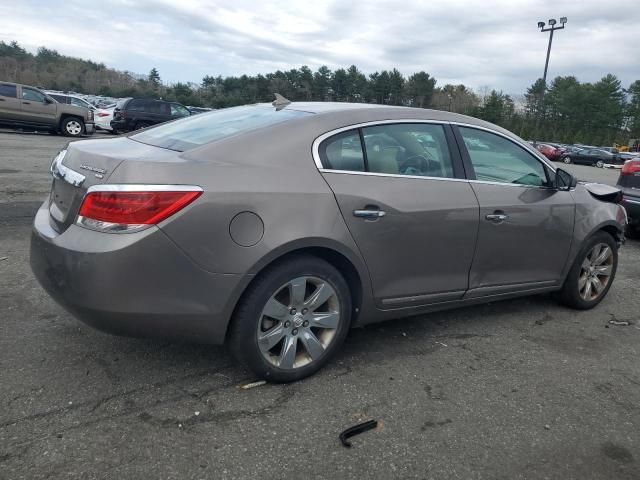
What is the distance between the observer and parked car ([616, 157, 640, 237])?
766cm

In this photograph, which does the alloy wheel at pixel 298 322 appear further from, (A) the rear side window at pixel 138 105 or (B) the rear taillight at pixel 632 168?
(A) the rear side window at pixel 138 105

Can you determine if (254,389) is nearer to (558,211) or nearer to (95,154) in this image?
(95,154)

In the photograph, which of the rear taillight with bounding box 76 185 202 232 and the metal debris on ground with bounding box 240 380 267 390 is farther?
the metal debris on ground with bounding box 240 380 267 390

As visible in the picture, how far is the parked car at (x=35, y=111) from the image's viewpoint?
1883cm

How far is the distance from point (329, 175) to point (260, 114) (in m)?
0.82

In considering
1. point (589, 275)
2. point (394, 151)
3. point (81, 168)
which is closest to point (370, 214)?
point (394, 151)

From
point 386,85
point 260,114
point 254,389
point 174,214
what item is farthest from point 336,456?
point 386,85

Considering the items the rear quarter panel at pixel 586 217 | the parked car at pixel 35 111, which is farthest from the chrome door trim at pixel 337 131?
the parked car at pixel 35 111

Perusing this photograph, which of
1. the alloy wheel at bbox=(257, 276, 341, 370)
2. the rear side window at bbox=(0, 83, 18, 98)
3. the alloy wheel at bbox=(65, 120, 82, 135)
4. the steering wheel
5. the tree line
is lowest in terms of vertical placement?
the alloy wheel at bbox=(257, 276, 341, 370)

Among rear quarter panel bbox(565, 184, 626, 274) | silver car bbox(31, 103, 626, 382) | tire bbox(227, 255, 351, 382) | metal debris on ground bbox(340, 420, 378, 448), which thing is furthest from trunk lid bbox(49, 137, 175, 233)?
rear quarter panel bbox(565, 184, 626, 274)

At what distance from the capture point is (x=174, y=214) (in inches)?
103

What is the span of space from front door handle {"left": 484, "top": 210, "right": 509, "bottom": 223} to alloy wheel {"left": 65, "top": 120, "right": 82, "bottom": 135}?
19.7 meters

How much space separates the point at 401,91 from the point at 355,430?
4379 cm

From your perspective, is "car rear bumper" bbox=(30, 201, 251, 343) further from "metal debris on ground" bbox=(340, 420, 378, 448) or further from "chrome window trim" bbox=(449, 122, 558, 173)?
"chrome window trim" bbox=(449, 122, 558, 173)
